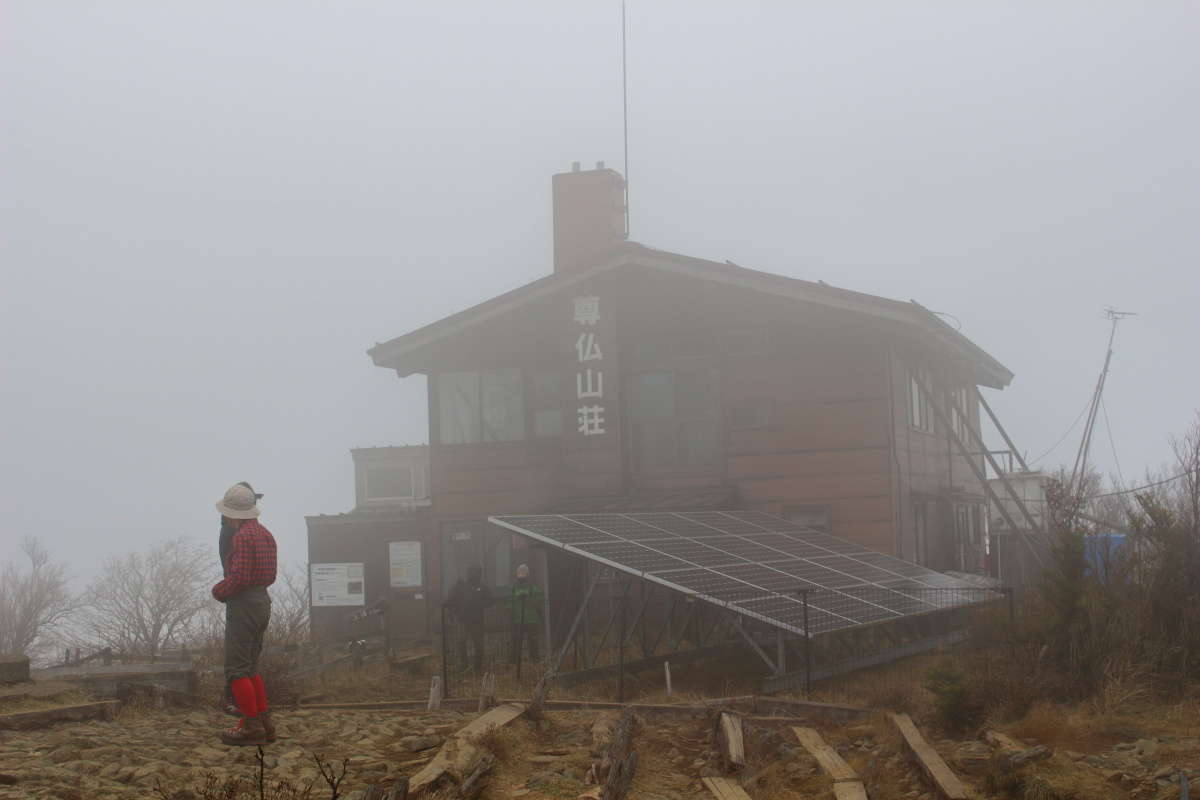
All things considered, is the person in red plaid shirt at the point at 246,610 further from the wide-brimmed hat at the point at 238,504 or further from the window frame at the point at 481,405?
the window frame at the point at 481,405

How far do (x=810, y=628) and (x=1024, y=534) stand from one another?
41.4 ft

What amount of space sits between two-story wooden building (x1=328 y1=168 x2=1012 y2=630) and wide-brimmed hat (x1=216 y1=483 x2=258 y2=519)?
1438cm

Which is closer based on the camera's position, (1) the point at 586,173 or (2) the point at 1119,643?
(2) the point at 1119,643

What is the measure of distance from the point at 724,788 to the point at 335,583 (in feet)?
61.0

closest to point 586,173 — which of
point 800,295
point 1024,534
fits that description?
point 800,295

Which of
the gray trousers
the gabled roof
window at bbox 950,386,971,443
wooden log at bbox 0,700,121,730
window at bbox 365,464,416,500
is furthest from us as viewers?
window at bbox 365,464,416,500

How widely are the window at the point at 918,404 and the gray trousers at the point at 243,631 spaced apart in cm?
1805

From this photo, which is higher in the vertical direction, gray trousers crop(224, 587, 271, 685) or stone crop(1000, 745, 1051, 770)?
gray trousers crop(224, 587, 271, 685)

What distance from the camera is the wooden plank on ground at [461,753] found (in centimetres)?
941

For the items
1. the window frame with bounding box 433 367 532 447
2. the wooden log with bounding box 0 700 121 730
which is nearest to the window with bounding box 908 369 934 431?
the window frame with bounding box 433 367 532 447

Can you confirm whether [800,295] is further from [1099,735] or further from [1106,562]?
[1099,735]

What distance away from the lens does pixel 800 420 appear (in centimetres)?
2480

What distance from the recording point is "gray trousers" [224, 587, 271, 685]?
33.0 ft

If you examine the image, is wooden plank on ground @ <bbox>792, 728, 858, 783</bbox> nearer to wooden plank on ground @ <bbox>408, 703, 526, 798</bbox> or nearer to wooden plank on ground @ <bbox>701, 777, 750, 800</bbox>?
wooden plank on ground @ <bbox>701, 777, 750, 800</bbox>
